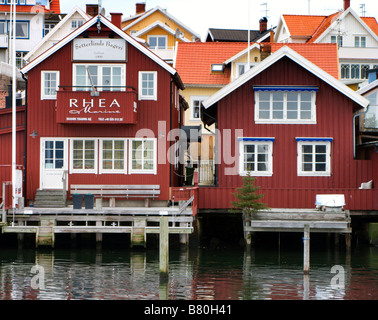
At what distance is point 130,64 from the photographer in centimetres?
3098

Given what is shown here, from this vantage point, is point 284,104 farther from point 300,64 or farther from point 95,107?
point 95,107

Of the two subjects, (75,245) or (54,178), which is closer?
(75,245)

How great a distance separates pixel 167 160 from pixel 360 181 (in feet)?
28.3

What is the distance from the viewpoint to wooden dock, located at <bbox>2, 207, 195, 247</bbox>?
86.8 ft

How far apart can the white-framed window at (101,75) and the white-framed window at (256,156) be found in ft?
19.8

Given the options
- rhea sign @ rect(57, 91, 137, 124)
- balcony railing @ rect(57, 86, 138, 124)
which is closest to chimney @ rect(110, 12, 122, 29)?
balcony railing @ rect(57, 86, 138, 124)

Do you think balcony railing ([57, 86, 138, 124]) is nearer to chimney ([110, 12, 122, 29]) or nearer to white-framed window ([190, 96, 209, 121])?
chimney ([110, 12, 122, 29])

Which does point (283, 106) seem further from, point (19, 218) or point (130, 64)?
point (19, 218)

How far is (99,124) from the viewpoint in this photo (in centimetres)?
3083

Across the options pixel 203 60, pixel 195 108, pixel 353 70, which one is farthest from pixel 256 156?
pixel 353 70

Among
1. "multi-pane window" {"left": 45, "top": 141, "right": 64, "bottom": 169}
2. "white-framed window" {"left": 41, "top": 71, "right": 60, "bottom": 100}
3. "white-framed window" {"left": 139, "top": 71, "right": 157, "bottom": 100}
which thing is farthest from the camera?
"white-framed window" {"left": 41, "top": 71, "right": 60, "bottom": 100}

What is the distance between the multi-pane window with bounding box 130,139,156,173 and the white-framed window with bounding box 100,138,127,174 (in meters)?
0.36

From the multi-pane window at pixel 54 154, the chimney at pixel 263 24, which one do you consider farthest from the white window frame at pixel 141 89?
the chimney at pixel 263 24

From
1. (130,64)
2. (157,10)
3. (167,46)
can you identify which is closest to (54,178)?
(130,64)
